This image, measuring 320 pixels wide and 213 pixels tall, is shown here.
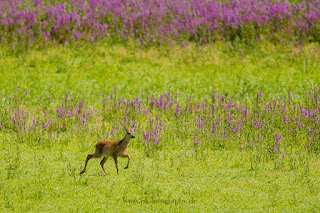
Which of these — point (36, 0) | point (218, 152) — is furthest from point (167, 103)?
point (36, 0)

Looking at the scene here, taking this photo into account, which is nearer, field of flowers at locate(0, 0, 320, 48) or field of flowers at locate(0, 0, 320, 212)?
field of flowers at locate(0, 0, 320, 212)

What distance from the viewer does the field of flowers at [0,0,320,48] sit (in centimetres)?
2212

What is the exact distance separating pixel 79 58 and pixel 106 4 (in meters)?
4.83

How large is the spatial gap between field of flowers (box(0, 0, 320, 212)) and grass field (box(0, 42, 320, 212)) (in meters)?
0.04

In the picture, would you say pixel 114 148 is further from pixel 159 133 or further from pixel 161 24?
Result: pixel 161 24

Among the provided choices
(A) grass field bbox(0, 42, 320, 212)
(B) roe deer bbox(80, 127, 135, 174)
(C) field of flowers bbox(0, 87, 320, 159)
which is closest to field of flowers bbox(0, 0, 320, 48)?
Answer: (A) grass field bbox(0, 42, 320, 212)

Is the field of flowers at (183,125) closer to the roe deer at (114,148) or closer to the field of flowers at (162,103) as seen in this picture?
the field of flowers at (162,103)

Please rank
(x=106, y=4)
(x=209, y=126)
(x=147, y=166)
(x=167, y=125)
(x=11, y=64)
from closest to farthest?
(x=147, y=166) → (x=209, y=126) → (x=167, y=125) → (x=11, y=64) → (x=106, y=4)

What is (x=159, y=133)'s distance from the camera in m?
13.5

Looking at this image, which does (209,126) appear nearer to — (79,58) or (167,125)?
(167,125)

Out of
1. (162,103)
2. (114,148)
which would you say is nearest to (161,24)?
(162,103)

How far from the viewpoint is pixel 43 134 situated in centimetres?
1334

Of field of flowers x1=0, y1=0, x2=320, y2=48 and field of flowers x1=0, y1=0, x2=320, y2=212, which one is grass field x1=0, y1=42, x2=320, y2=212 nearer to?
field of flowers x1=0, y1=0, x2=320, y2=212

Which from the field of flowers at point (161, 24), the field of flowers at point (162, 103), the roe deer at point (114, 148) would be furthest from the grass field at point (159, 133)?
the field of flowers at point (161, 24)
